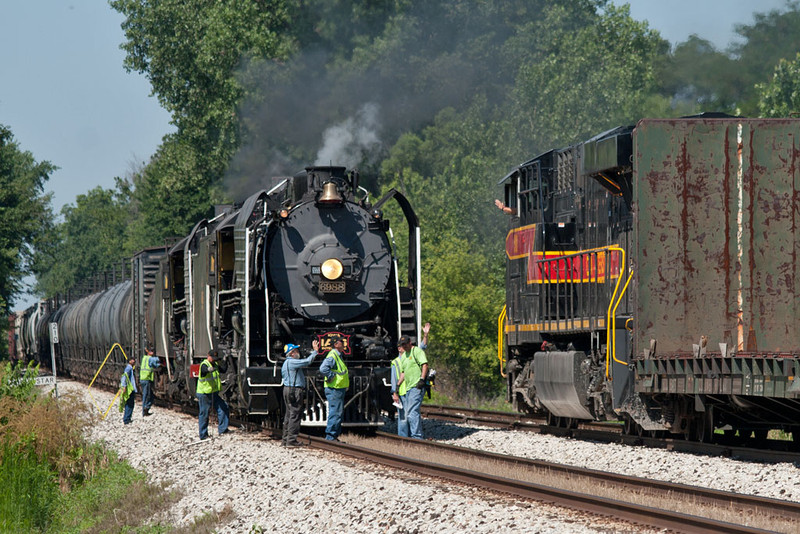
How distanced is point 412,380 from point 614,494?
6280 mm

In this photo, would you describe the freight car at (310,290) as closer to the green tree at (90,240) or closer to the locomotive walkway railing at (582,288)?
the locomotive walkway railing at (582,288)

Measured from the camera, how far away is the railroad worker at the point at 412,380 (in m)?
16.1

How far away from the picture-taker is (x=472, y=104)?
5369 centimetres

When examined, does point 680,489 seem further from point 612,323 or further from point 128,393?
point 128,393

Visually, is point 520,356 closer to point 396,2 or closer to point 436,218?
point 436,218

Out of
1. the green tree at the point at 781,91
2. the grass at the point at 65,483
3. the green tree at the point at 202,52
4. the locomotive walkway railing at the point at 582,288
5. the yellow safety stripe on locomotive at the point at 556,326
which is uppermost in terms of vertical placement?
the green tree at the point at 202,52

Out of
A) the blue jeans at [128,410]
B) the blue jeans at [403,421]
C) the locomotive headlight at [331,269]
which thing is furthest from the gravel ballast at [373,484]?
the blue jeans at [128,410]

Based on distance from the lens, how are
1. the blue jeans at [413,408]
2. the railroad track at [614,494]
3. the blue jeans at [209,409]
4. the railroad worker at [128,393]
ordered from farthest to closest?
the railroad worker at [128,393] → the blue jeans at [209,409] → the blue jeans at [413,408] → the railroad track at [614,494]

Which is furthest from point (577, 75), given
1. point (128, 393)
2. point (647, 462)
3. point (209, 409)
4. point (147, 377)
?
point (647, 462)

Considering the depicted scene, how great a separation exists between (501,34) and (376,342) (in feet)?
133

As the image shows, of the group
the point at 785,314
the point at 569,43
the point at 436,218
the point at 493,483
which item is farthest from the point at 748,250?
the point at 569,43

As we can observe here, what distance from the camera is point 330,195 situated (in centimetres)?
1702

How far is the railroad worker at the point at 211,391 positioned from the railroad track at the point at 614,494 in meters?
4.49

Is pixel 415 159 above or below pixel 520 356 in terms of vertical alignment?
above
